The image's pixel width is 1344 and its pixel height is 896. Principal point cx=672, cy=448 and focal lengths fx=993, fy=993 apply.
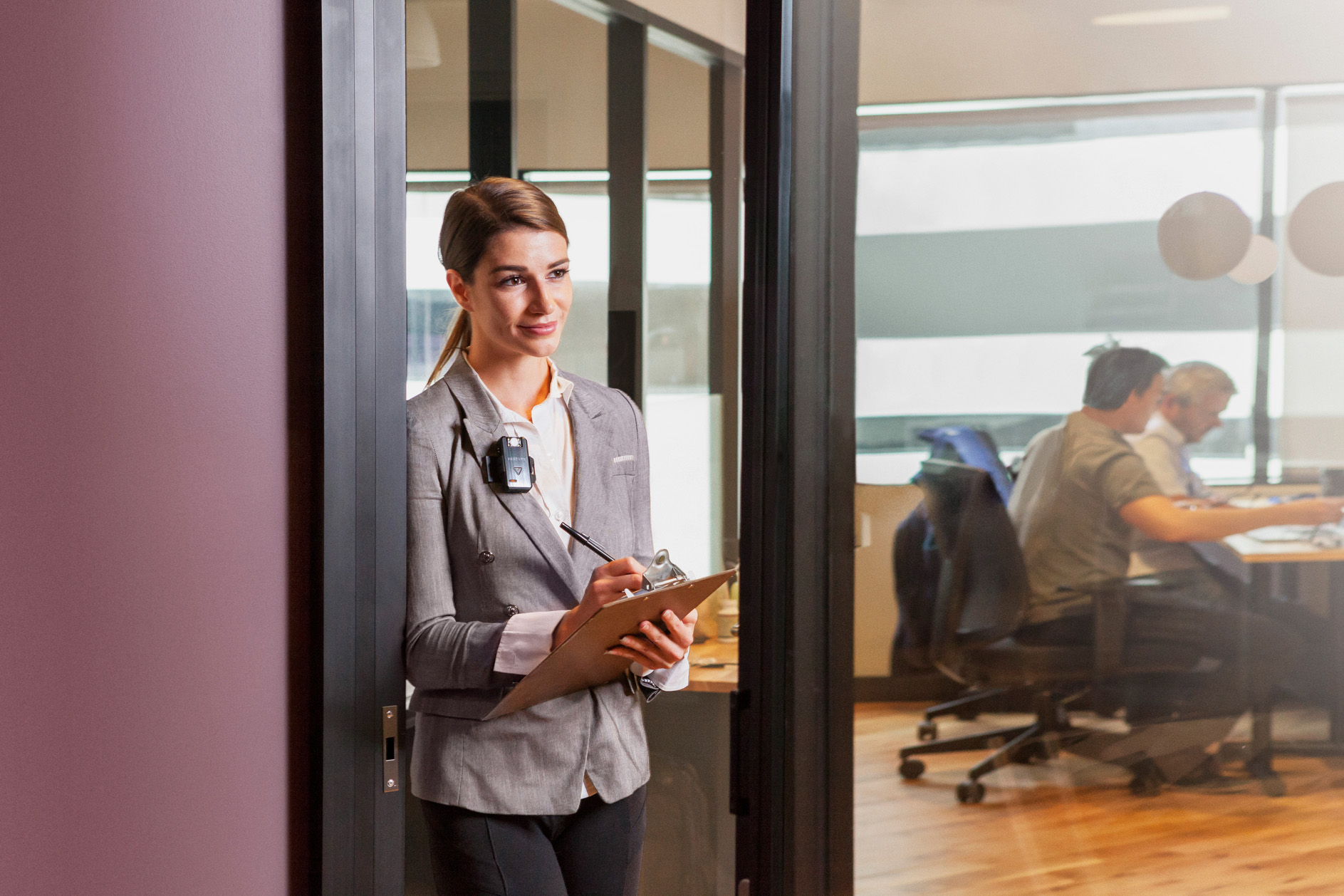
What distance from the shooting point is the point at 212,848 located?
51.9 inches

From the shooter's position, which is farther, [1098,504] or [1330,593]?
[1098,504]

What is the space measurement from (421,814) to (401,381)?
614 mm

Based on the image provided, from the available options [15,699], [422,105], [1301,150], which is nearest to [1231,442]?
[1301,150]

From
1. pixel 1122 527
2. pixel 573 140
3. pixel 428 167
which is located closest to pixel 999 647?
pixel 1122 527

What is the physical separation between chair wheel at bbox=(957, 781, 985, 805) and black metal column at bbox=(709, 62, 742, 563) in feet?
1.88

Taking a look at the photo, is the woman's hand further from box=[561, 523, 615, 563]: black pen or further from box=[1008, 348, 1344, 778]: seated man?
box=[1008, 348, 1344, 778]: seated man

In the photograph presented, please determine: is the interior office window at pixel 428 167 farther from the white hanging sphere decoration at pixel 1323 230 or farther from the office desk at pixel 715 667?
the white hanging sphere decoration at pixel 1323 230

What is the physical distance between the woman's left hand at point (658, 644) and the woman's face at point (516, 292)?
44 centimetres

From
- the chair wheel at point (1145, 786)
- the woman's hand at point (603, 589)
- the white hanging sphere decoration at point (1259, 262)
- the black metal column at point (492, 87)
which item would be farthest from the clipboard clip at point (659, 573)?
the white hanging sphere decoration at point (1259, 262)

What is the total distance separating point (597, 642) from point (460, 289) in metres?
0.55

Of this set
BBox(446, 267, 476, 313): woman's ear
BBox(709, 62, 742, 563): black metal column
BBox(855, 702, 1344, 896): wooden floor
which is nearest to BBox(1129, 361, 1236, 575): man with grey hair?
BBox(855, 702, 1344, 896): wooden floor

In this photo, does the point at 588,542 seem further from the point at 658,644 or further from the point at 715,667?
the point at 715,667

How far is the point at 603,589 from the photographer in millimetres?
1261

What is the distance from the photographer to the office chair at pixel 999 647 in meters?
1.57
